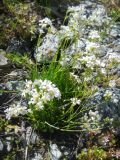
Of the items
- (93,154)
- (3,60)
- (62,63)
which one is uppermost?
(62,63)

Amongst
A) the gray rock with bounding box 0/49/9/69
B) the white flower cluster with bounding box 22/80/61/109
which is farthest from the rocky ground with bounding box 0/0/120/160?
the white flower cluster with bounding box 22/80/61/109

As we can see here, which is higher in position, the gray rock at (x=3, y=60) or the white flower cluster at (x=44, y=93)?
the white flower cluster at (x=44, y=93)

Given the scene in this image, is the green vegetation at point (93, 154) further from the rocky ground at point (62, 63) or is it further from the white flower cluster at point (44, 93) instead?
the white flower cluster at point (44, 93)

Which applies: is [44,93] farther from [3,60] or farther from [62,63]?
[3,60]

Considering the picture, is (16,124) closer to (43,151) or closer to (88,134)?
(43,151)

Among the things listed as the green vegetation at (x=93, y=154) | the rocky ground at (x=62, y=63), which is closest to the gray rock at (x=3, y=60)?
the rocky ground at (x=62, y=63)

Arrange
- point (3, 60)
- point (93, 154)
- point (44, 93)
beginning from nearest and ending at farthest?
1. point (44, 93)
2. point (93, 154)
3. point (3, 60)

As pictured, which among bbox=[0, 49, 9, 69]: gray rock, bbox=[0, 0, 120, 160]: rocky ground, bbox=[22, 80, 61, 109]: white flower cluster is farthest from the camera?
bbox=[0, 49, 9, 69]: gray rock

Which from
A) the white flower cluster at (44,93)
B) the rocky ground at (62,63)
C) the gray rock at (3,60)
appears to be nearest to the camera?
the white flower cluster at (44,93)

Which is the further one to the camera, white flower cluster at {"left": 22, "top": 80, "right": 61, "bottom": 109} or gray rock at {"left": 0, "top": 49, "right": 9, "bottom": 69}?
gray rock at {"left": 0, "top": 49, "right": 9, "bottom": 69}

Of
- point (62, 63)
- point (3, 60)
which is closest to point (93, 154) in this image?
point (62, 63)

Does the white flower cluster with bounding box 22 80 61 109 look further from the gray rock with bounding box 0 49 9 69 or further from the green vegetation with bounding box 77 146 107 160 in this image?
the gray rock with bounding box 0 49 9 69
